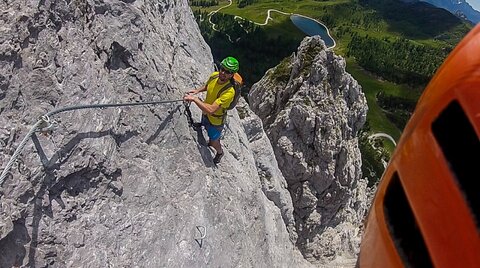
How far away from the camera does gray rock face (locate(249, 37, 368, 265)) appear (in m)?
37.0

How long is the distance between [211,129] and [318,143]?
24.5 m

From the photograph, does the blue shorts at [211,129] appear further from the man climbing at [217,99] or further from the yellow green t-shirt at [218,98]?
the yellow green t-shirt at [218,98]

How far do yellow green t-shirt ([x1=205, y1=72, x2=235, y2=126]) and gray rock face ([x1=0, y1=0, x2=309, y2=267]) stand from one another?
0.86 meters

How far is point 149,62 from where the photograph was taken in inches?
489

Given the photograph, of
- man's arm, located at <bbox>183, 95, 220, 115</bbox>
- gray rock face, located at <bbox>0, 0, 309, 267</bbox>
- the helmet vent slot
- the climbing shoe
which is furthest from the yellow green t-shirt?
the helmet vent slot

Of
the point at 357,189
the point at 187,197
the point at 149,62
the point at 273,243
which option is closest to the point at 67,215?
the point at 187,197

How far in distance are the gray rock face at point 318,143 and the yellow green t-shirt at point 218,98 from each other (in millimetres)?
23441

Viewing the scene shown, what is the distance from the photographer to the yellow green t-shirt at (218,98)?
12.9 metres

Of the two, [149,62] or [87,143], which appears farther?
[149,62]

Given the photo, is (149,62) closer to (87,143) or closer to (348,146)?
(87,143)

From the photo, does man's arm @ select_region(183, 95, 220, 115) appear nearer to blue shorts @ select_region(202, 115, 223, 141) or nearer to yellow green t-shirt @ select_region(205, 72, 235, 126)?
yellow green t-shirt @ select_region(205, 72, 235, 126)

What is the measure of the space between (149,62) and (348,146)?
3067 centimetres

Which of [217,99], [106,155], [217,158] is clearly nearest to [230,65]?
[217,99]

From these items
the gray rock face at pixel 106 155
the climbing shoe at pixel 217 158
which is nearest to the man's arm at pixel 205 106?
the gray rock face at pixel 106 155
